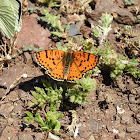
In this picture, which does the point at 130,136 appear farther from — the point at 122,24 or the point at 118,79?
the point at 122,24

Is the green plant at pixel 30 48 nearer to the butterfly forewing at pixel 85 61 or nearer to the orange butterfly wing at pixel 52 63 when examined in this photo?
the orange butterfly wing at pixel 52 63

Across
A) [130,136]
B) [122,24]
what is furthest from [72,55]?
A: [122,24]

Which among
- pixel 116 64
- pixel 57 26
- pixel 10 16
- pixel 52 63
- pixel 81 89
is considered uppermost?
pixel 10 16

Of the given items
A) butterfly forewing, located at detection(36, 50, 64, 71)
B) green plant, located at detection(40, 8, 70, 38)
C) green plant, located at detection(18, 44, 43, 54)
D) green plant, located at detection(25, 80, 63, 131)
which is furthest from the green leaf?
green plant, located at detection(25, 80, 63, 131)

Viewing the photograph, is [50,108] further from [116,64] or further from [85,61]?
[116,64]

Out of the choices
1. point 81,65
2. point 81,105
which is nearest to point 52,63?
point 81,65

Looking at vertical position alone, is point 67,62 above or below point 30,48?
above
